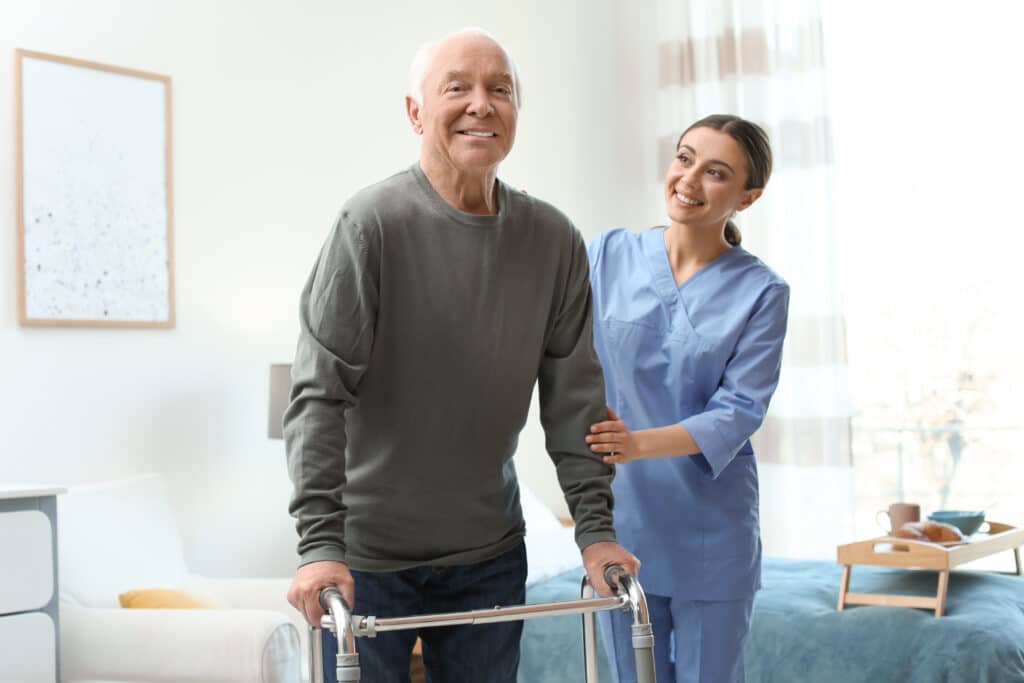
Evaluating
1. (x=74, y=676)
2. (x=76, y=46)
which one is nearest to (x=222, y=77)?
(x=76, y=46)

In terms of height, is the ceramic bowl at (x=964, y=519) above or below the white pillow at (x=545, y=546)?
above

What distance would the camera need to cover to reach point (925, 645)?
2.59 metres

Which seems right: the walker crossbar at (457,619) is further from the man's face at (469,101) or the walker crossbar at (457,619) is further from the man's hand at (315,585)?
the man's face at (469,101)

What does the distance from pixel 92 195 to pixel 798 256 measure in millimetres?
2528

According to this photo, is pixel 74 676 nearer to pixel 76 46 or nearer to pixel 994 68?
pixel 76 46

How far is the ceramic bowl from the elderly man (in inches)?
75.8

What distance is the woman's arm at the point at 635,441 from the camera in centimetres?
160

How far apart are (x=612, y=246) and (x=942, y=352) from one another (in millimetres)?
2456

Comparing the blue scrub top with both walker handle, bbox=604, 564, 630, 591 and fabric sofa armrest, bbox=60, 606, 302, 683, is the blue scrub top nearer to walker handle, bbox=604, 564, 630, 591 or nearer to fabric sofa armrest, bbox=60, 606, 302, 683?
walker handle, bbox=604, 564, 630, 591

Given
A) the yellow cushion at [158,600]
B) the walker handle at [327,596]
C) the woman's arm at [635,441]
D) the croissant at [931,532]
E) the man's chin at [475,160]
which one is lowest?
the yellow cushion at [158,600]

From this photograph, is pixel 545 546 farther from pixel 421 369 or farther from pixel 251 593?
pixel 421 369

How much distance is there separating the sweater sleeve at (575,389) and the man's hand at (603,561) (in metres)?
0.06

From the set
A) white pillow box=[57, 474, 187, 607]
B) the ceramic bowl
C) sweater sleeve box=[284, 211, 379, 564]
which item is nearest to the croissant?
the ceramic bowl

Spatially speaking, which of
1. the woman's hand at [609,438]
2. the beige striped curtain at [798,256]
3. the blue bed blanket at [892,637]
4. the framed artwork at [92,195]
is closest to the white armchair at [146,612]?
the framed artwork at [92,195]
